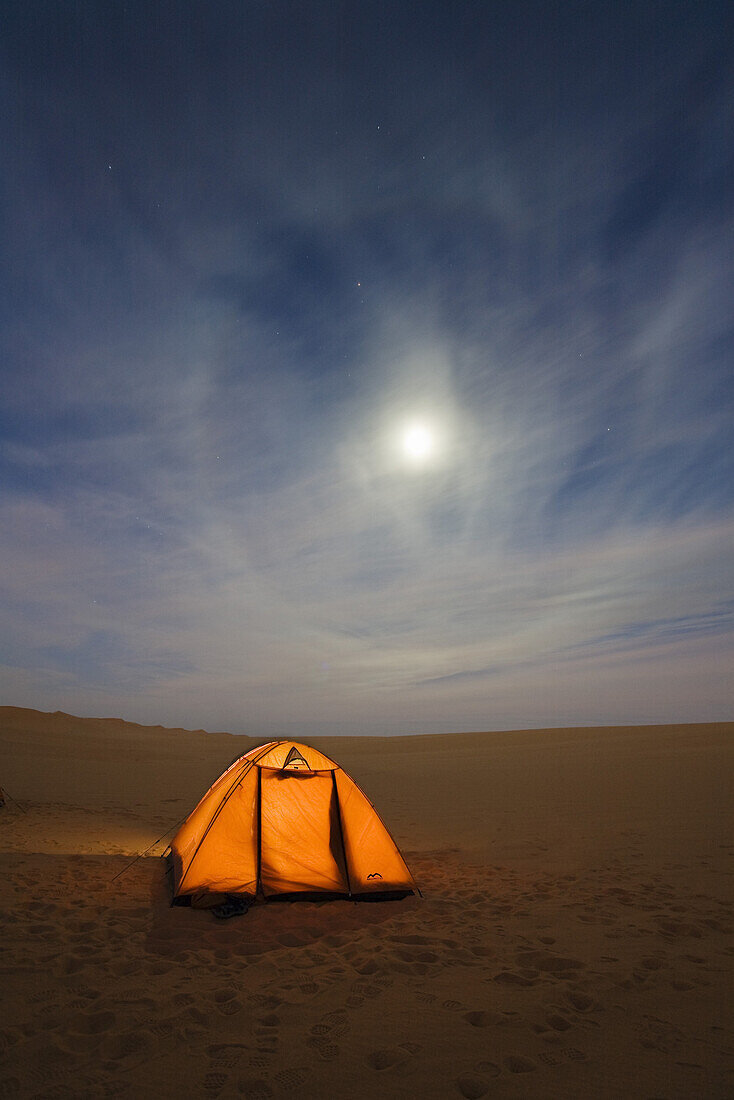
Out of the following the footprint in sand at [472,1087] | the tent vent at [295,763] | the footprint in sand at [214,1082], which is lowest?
the footprint in sand at [472,1087]

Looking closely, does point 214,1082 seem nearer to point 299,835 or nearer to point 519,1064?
point 519,1064

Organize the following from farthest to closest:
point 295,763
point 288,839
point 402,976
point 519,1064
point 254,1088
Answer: point 295,763 → point 288,839 → point 402,976 → point 519,1064 → point 254,1088

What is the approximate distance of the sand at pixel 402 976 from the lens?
4223 millimetres

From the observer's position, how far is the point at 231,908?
7551 mm

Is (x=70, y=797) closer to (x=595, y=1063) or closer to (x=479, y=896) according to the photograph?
(x=479, y=896)

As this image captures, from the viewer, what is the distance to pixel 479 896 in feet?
29.1

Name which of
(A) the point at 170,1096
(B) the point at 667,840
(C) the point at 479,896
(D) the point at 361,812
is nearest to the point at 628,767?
(B) the point at 667,840

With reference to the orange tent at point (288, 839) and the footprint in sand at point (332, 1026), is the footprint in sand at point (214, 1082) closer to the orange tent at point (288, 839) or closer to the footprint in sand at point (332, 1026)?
the footprint in sand at point (332, 1026)

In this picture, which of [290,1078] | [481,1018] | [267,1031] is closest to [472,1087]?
[481,1018]

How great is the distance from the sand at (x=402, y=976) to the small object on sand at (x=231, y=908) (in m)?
0.14

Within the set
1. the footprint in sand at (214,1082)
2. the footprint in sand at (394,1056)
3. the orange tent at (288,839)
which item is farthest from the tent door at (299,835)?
the footprint in sand at (214,1082)

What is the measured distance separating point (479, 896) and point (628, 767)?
648 inches

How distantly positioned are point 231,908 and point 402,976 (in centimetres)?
280

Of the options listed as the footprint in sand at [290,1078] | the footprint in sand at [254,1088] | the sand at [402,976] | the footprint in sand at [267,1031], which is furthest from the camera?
the footprint in sand at [267,1031]
